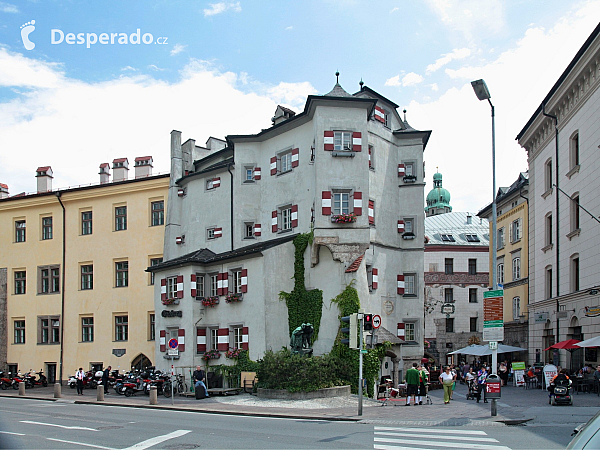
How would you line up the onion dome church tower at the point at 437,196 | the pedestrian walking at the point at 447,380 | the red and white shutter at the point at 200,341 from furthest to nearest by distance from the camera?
1. the onion dome church tower at the point at 437,196
2. the red and white shutter at the point at 200,341
3. the pedestrian walking at the point at 447,380

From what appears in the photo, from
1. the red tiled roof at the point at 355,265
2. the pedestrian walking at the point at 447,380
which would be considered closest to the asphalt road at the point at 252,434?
the pedestrian walking at the point at 447,380

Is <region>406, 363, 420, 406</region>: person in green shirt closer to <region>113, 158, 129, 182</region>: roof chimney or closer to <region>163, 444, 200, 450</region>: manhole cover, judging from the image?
<region>163, 444, 200, 450</region>: manhole cover

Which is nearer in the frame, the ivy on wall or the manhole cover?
the manhole cover

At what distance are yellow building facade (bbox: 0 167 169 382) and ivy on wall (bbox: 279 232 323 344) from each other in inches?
528

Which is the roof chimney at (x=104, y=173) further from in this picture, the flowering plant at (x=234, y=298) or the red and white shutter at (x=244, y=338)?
the red and white shutter at (x=244, y=338)

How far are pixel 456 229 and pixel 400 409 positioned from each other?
51.8 metres

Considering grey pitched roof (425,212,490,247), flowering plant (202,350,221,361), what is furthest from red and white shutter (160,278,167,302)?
grey pitched roof (425,212,490,247)

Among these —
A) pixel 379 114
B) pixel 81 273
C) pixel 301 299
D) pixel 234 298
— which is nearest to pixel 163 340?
pixel 234 298

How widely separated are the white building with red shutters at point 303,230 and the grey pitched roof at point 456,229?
3426 centimetres

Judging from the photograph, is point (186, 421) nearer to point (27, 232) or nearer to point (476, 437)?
point (476, 437)

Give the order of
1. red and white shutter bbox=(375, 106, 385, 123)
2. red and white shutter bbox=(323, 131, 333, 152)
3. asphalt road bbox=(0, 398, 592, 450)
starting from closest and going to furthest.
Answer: asphalt road bbox=(0, 398, 592, 450), red and white shutter bbox=(323, 131, 333, 152), red and white shutter bbox=(375, 106, 385, 123)

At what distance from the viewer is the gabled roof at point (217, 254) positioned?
31739 mm

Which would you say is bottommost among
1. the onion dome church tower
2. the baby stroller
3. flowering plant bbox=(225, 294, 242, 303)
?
the baby stroller

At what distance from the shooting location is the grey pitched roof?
69875 millimetres
